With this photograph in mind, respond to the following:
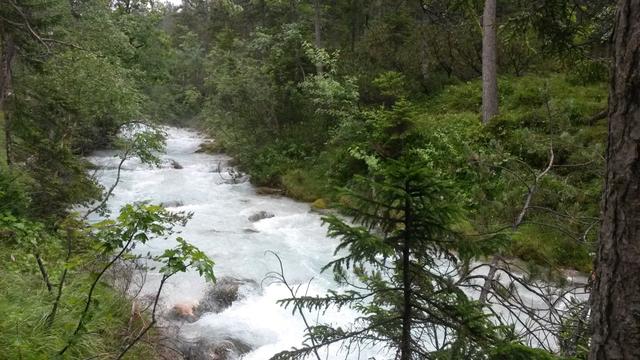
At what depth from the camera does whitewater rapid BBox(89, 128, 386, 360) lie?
647 cm

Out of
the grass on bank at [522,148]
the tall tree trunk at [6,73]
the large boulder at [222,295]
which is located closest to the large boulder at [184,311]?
the large boulder at [222,295]

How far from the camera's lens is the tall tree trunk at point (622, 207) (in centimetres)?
162

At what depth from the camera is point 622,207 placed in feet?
5.47

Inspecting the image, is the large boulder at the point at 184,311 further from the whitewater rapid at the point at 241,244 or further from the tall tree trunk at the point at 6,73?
the tall tree trunk at the point at 6,73

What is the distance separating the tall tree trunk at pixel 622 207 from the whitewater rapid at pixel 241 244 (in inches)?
47.3

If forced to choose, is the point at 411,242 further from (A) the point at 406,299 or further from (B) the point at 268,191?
(B) the point at 268,191

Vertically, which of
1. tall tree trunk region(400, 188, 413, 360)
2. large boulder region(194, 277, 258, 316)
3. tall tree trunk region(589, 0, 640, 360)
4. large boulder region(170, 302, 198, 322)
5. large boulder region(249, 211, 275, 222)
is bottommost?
large boulder region(170, 302, 198, 322)

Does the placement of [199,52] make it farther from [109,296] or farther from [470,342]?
[470,342]

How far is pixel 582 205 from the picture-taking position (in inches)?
314

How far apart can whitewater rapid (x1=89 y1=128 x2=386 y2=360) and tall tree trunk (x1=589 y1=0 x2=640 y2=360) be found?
3.94 feet

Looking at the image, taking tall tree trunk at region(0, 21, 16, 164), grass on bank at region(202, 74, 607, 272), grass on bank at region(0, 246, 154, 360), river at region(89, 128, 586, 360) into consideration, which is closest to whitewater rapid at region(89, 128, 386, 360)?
river at region(89, 128, 586, 360)

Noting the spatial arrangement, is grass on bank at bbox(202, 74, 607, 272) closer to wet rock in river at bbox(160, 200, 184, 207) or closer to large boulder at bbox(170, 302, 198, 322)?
large boulder at bbox(170, 302, 198, 322)

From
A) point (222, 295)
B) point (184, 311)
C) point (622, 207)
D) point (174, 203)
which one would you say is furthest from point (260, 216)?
point (622, 207)

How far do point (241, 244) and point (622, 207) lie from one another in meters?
8.85
